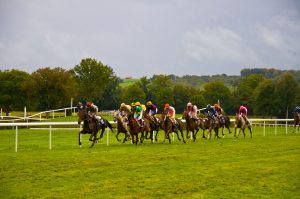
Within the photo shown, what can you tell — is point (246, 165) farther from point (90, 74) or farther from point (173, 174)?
point (90, 74)

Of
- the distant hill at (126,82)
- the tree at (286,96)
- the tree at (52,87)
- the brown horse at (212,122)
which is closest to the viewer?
the brown horse at (212,122)

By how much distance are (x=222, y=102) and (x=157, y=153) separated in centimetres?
8626

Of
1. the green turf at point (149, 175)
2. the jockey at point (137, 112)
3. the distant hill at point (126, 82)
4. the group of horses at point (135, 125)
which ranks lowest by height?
the green turf at point (149, 175)

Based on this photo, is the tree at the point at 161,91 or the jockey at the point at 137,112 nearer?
the jockey at the point at 137,112

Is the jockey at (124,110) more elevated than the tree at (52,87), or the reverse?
the tree at (52,87)

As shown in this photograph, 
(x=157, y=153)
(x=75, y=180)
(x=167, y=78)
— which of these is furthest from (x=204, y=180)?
(x=167, y=78)

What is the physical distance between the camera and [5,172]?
1265cm

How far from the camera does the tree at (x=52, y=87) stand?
201ft

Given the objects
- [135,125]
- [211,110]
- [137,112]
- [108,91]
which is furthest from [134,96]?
[135,125]

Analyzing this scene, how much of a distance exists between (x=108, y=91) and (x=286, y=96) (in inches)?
1465

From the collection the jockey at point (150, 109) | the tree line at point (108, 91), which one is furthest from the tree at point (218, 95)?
the jockey at point (150, 109)

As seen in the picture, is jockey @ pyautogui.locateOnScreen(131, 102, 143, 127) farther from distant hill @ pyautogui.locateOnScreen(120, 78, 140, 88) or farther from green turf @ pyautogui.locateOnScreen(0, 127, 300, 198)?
distant hill @ pyautogui.locateOnScreen(120, 78, 140, 88)

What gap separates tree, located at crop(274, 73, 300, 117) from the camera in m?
82.5

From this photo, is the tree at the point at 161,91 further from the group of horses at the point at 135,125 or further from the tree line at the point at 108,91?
the group of horses at the point at 135,125
